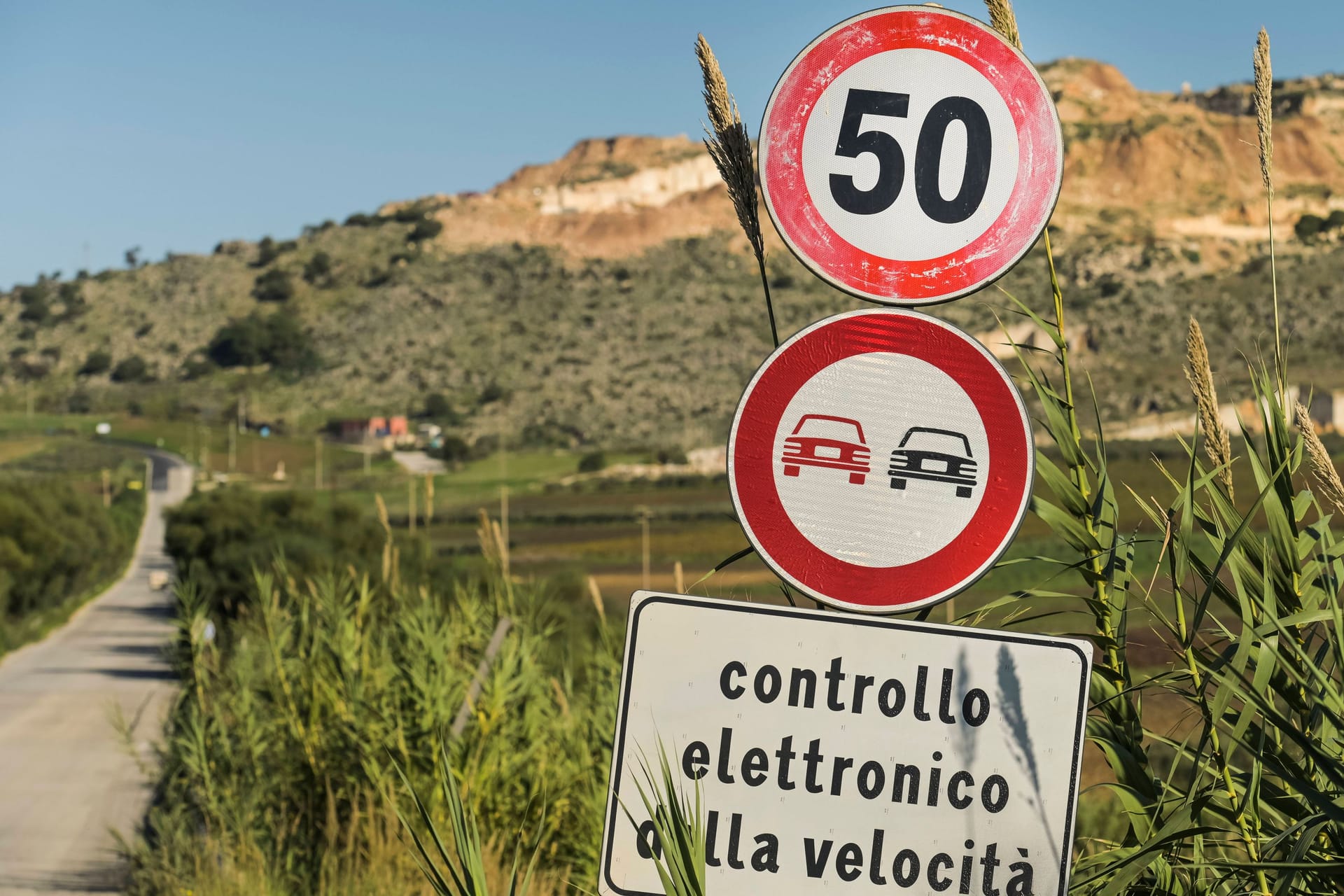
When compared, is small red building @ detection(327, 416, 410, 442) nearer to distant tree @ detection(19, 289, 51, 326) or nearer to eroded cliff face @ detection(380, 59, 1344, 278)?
eroded cliff face @ detection(380, 59, 1344, 278)

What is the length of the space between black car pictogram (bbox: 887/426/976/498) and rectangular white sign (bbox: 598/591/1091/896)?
0.88 feet

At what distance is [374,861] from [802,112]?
4.18 m

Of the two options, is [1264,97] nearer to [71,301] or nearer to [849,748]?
[849,748]

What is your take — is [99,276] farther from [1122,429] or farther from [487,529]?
[487,529]

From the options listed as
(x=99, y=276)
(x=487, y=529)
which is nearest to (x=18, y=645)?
(x=487, y=529)

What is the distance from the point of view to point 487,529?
310 inches

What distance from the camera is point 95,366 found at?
4717 inches

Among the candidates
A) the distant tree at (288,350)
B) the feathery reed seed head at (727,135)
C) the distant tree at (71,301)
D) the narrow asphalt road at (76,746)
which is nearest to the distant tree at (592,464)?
the distant tree at (288,350)

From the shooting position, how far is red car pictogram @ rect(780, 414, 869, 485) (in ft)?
7.82

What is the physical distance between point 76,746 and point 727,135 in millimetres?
18578

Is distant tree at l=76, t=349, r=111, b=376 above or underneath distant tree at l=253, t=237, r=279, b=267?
underneath

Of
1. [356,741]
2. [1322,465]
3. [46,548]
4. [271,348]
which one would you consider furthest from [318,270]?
[1322,465]

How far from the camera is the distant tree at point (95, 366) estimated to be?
120 metres

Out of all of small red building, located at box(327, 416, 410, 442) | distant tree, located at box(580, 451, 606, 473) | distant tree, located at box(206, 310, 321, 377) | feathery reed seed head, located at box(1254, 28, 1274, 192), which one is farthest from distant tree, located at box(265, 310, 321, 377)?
feathery reed seed head, located at box(1254, 28, 1274, 192)
